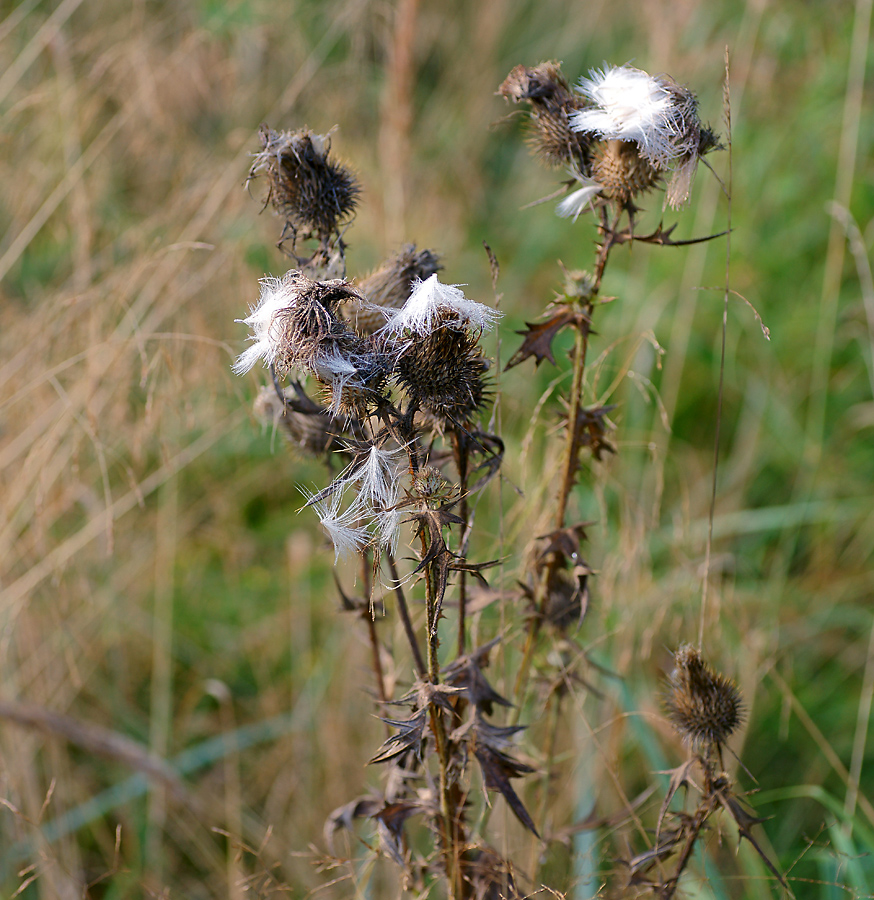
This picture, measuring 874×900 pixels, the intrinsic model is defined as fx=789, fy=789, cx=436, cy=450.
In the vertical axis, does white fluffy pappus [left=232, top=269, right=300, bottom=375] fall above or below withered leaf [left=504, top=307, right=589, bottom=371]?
below

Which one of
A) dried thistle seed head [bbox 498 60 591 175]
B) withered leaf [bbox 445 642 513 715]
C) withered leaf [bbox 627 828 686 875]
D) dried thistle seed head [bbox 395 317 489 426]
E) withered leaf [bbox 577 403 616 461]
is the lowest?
withered leaf [bbox 627 828 686 875]

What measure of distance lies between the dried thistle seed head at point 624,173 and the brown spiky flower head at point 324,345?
566 millimetres

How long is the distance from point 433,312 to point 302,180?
1.76 ft

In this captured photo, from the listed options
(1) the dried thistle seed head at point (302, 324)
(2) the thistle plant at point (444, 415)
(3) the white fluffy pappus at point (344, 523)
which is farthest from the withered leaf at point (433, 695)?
(1) the dried thistle seed head at point (302, 324)

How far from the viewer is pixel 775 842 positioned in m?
2.50

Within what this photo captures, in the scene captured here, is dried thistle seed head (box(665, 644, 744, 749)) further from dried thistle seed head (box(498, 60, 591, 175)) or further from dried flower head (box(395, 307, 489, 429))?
dried thistle seed head (box(498, 60, 591, 175))

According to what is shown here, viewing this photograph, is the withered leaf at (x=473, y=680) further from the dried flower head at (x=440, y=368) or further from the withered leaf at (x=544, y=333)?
the withered leaf at (x=544, y=333)

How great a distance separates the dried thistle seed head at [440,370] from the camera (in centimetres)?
112

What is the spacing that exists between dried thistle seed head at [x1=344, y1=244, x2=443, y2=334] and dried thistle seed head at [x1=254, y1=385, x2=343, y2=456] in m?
0.21

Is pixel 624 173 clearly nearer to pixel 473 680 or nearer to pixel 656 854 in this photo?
pixel 473 680

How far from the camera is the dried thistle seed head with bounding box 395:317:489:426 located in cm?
112

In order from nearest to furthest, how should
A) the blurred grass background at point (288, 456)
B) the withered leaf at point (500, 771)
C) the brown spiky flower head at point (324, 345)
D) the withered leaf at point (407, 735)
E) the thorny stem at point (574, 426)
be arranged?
1. the brown spiky flower head at point (324, 345)
2. the withered leaf at point (407, 735)
3. the withered leaf at point (500, 771)
4. the thorny stem at point (574, 426)
5. the blurred grass background at point (288, 456)

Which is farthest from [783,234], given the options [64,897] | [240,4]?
[64,897]

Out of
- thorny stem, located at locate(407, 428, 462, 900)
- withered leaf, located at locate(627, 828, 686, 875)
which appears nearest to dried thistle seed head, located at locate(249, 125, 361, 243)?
thorny stem, located at locate(407, 428, 462, 900)
